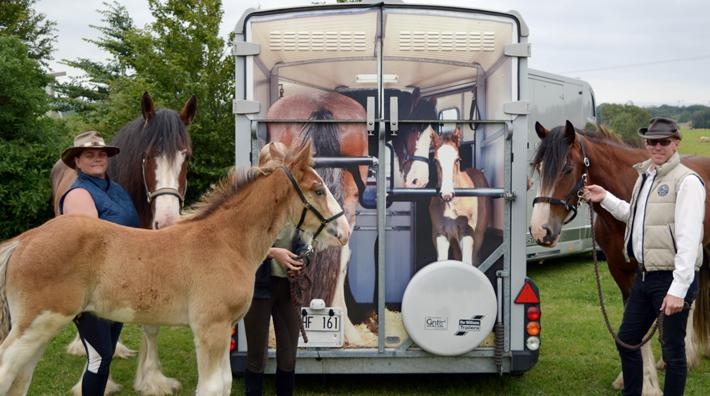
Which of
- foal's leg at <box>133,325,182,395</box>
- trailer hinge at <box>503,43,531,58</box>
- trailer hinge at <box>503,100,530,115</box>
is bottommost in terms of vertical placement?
foal's leg at <box>133,325,182,395</box>

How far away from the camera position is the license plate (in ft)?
14.6

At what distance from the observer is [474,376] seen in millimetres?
5453

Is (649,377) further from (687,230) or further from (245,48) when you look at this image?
(245,48)

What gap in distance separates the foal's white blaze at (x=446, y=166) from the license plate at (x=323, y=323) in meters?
1.11

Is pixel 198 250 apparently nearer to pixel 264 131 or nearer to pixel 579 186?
pixel 264 131

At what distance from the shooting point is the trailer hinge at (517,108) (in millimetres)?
4348

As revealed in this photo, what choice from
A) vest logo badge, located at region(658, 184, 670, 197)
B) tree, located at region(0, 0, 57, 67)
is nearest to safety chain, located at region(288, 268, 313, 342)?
vest logo badge, located at region(658, 184, 670, 197)

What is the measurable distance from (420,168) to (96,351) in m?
2.29

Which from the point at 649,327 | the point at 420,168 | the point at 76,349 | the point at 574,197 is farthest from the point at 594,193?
the point at 76,349

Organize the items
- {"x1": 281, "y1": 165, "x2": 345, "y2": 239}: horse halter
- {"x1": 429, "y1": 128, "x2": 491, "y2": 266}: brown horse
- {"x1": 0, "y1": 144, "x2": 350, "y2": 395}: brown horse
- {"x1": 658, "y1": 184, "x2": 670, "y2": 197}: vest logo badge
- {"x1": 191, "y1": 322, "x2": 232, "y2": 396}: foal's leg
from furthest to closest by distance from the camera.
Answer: {"x1": 429, "y1": 128, "x2": 491, "y2": 266}: brown horse
{"x1": 658, "y1": 184, "x2": 670, "y2": 197}: vest logo badge
{"x1": 281, "y1": 165, "x2": 345, "y2": 239}: horse halter
{"x1": 191, "y1": 322, "x2": 232, "y2": 396}: foal's leg
{"x1": 0, "y1": 144, "x2": 350, "y2": 395}: brown horse

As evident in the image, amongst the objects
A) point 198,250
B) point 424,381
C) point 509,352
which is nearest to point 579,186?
point 509,352

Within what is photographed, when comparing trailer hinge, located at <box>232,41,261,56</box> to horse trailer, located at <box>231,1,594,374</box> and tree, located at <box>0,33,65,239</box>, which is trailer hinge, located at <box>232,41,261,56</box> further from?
tree, located at <box>0,33,65,239</box>

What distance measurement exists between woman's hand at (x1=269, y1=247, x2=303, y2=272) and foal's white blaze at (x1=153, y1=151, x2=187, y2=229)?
785mm

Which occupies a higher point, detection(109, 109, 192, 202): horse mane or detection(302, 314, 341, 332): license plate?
detection(109, 109, 192, 202): horse mane
